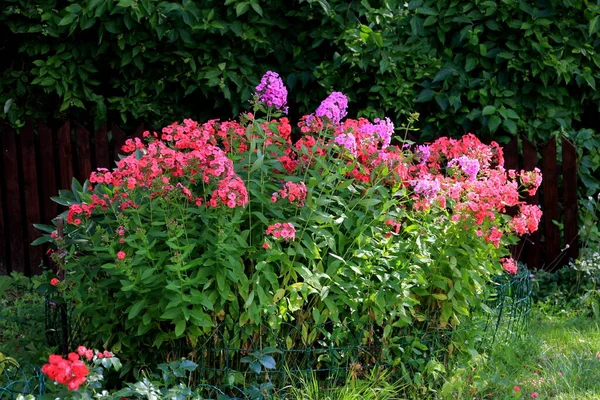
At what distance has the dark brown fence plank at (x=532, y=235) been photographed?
554 centimetres

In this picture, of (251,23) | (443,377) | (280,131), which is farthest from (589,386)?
(251,23)

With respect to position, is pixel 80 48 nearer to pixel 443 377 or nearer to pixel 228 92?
pixel 228 92

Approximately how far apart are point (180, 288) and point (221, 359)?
434 millimetres

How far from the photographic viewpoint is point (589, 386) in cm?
379

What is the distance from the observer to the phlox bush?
3.22 metres

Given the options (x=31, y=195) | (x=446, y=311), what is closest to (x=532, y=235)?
(x=446, y=311)

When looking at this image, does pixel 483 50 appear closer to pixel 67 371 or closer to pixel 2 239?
pixel 2 239

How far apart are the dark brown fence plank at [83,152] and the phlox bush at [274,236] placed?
1987 millimetres

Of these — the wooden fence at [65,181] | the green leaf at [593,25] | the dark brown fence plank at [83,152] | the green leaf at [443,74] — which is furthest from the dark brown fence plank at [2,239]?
the green leaf at [593,25]

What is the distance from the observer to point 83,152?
588 cm

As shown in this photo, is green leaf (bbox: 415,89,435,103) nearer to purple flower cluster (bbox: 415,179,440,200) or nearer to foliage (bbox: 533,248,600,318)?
foliage (bbox: 533,248,600,318)

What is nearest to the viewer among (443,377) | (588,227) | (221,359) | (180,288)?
(180,288)

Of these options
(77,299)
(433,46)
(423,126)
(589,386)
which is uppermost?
(433,46)

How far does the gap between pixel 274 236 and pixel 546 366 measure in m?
1.72
